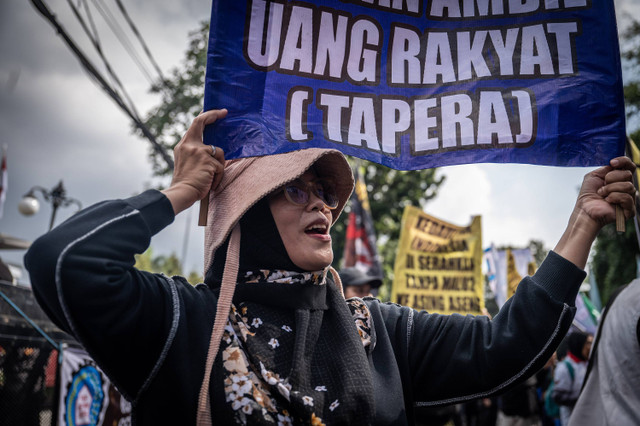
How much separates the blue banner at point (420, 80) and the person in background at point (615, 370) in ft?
3.35

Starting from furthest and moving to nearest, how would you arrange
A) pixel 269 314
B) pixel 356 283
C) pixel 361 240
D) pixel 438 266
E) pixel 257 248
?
1. pixel 361 240
2. pixel 438 266
3. pixel 356 283
4. pixel 257 248
5. pixel 269 314

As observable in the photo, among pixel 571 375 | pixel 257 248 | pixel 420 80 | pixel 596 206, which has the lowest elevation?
pixel 571 375

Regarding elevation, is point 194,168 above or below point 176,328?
above

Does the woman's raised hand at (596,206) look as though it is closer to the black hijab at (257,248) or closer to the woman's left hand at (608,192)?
the woman's left hand at (608,192)

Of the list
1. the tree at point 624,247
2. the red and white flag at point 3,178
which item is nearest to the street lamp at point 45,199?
the red and white flag at point 3,178

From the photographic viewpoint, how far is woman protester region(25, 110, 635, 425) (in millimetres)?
1504

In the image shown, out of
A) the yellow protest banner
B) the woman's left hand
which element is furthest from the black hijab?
the yellow protest banner

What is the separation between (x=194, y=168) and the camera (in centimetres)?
182

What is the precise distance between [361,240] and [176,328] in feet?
26.1

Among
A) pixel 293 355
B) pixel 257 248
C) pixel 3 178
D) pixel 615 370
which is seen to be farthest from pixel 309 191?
pixel 3 178

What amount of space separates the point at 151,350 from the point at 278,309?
1.43ft

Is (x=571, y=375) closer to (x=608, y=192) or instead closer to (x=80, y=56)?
(x=608, y=192)

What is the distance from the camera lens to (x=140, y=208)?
1.63 metres

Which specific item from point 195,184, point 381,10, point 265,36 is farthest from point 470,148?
point 195,184
